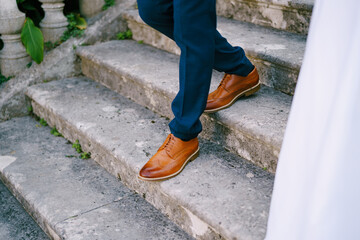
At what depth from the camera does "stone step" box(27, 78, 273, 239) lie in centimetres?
159

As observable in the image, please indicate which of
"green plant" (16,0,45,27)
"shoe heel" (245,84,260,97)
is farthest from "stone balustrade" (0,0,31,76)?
"shoe heel" (245,84,260,97)

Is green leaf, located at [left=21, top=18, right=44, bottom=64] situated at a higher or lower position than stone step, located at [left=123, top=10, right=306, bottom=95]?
lower

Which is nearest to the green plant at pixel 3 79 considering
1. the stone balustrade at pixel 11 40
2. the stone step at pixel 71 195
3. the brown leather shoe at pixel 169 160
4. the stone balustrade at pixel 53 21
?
the stone balustrade at pixel 11 40

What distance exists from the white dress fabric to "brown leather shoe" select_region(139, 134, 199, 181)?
0.62 m

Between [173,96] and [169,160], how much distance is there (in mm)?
491

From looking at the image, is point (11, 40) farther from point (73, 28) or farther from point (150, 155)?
point (150, 155)

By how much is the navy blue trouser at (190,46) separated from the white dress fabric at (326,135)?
53cm

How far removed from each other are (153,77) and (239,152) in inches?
29.1

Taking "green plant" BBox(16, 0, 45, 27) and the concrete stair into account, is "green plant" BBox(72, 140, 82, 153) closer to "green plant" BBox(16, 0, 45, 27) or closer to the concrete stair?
the concrete stair

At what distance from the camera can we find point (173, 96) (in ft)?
7.17

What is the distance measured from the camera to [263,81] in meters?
2.24

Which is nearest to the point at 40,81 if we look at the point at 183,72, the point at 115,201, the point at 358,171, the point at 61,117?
the point at 61,117

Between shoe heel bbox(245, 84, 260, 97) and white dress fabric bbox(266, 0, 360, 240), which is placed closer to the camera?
white dress fabric bbox(266, 0, 360, 240)

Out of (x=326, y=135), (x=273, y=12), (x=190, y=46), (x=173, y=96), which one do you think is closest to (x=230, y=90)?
(x=173, y=96)
